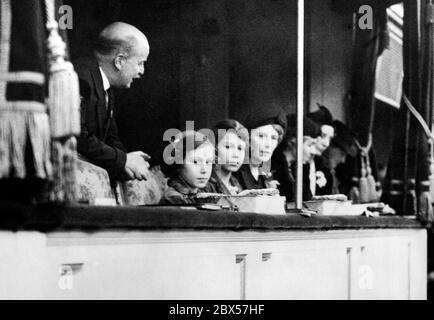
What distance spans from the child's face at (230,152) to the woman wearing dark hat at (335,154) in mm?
1365

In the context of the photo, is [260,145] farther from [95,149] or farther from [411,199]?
[411,199]

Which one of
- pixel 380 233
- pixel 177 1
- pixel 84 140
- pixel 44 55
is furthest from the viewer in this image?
pixel 380 233

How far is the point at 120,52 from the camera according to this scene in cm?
464

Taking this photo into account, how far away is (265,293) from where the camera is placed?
183 inches

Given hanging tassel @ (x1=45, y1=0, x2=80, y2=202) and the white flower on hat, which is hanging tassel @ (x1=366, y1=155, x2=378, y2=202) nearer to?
the white flower on hat

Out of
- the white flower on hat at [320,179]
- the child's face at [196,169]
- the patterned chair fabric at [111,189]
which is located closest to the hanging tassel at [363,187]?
the white flower on hat at [320,179]

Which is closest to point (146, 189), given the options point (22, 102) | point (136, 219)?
point (136, 219)

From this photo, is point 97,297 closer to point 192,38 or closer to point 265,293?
point 265,293

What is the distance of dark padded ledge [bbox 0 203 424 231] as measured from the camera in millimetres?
3225

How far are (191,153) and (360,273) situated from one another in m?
1.35

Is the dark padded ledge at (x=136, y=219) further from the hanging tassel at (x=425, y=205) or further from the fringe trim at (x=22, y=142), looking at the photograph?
the hanging tassel at (x=425, y=205)

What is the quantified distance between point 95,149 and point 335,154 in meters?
3.01

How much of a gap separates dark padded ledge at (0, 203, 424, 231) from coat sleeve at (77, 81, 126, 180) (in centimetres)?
54
